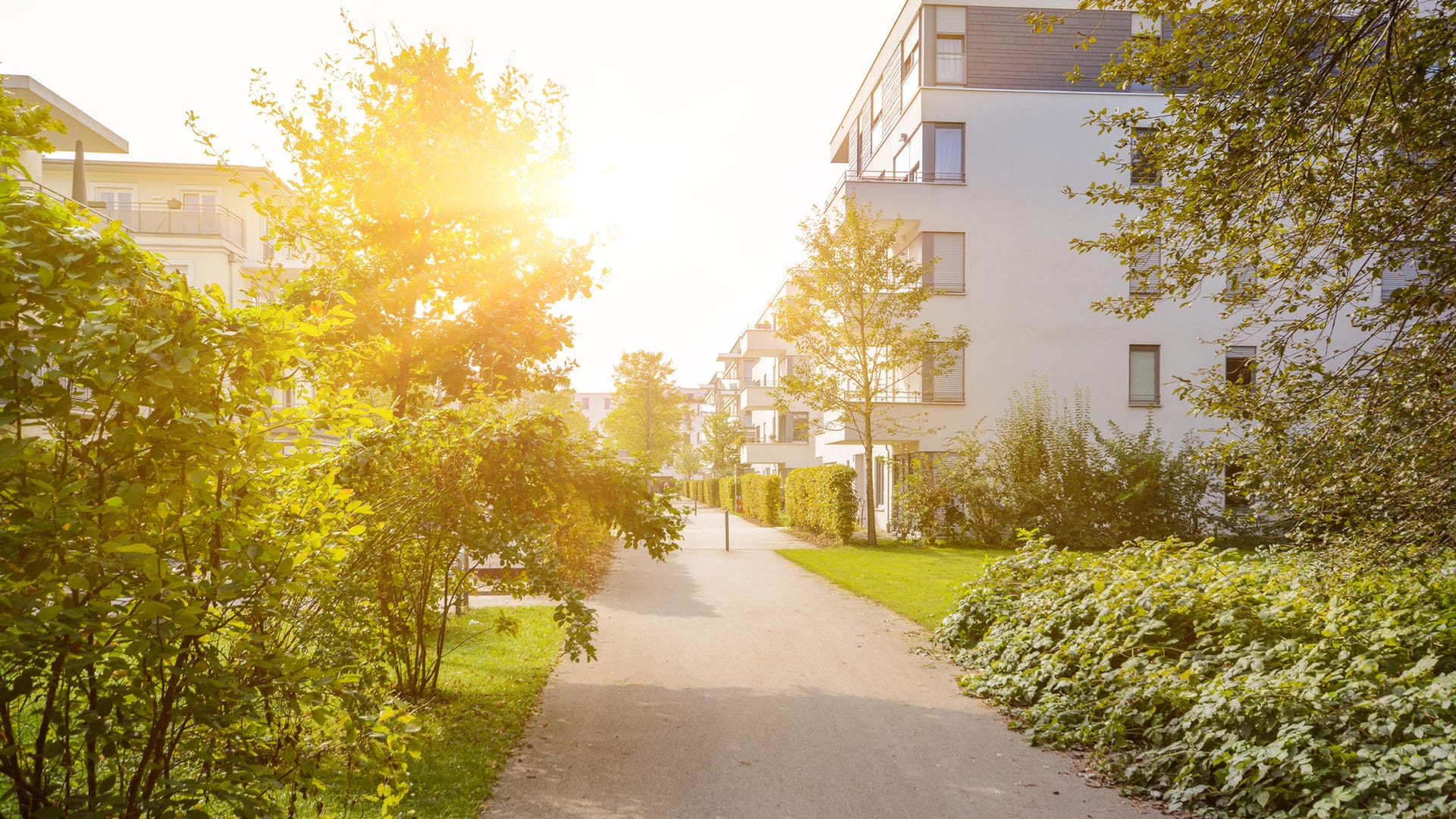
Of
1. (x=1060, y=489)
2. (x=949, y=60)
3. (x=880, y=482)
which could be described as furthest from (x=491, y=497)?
(x=880, y=482)

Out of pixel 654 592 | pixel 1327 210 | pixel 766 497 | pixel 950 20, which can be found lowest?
pixel 654 592

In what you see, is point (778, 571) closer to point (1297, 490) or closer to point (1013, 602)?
point (1013, 602)

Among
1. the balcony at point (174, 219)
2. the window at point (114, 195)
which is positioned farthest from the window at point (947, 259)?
the window at point (114, 195)

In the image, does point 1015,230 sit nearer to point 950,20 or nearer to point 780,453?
point 950,20

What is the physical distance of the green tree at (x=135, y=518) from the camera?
2303 mm

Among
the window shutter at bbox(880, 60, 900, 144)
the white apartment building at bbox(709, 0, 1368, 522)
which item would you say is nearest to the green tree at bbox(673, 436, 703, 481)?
the window shutter at bbox(880, 60, 900, 144)

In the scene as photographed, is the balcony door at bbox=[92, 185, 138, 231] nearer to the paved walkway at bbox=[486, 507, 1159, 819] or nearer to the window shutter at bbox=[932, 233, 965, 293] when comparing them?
the window shutter at bbox=[932, 233, 965, 293]

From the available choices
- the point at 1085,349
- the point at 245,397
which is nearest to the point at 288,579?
the point at 245,397

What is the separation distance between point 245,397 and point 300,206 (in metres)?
6.30

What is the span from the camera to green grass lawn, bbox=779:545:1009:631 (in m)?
13.0

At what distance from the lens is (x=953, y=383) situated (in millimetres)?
25641

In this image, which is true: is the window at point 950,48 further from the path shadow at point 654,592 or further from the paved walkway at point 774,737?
the paved walkway at point 774,737

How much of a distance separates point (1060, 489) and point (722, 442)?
39454 millimetres

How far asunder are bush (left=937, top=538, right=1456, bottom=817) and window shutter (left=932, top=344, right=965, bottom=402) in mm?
16586
